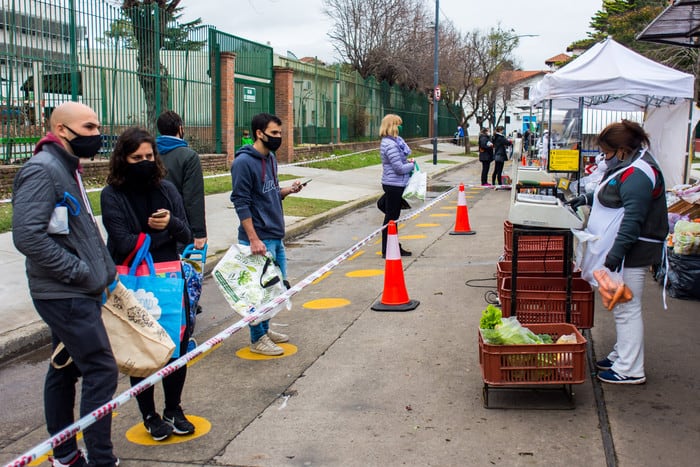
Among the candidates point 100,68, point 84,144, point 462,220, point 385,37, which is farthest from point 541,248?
point 385,37

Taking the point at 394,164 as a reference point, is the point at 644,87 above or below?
above

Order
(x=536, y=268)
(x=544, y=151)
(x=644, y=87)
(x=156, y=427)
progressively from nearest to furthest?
(x=156, y=427)
(x=536, y=268)
(x=644, y=87)
(x=544, y=151)

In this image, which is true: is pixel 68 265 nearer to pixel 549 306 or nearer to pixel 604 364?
pixel 549 306

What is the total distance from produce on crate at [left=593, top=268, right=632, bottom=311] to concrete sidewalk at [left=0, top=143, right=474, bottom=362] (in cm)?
458

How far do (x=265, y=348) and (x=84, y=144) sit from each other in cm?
266

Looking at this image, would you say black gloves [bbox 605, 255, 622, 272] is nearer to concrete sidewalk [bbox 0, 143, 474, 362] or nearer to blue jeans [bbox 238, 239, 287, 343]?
blue jeans [bbox 238, 239, 287, 343]

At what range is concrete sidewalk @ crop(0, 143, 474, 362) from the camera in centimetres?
613

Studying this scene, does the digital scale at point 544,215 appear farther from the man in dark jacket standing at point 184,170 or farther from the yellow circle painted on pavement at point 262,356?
the man in dark jacket standing at point 184,170

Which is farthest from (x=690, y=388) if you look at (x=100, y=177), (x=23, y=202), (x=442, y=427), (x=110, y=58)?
(x=110, y=58)

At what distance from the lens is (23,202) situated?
3189 mm

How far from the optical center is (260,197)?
5590 millimetres

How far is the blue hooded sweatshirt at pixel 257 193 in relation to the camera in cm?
547

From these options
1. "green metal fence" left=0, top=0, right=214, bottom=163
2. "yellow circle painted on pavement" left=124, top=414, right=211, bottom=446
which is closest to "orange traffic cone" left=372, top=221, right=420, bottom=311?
"yellow circle painted on pavement" left=124, top=414, right=211, bottom=446

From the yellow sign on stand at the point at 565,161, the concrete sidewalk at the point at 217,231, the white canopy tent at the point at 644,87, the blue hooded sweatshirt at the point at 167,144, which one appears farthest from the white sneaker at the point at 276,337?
the yellow sign on stand at the point at 565,161
